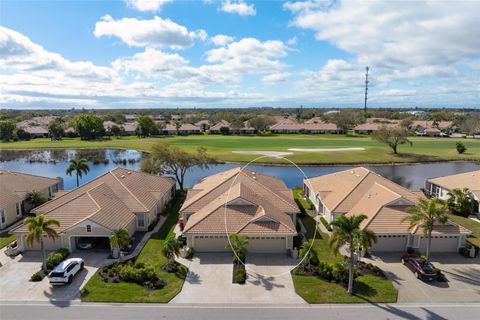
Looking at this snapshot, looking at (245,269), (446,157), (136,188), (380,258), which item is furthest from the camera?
(446,157)

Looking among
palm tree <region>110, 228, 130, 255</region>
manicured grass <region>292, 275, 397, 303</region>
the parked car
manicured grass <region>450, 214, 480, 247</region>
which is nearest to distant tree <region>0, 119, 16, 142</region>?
palm tree <region>110, 228, 130, 255</region>

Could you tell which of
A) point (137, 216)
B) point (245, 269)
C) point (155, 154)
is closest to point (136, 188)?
point (137, 216)

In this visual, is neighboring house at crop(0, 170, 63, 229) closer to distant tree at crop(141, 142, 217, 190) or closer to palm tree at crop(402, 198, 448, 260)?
distant tree at crop(141, 142, 217, 190)

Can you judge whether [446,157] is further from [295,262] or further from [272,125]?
[272,125]

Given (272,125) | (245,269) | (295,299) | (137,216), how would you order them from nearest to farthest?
(295,299), (245,269), (137,216), (272,125)

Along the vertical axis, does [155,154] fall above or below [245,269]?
above

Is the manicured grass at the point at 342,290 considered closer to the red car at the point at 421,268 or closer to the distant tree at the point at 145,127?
the red car at the point at 421,268

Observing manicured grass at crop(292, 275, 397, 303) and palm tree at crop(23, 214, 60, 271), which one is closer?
manicured grass at crop(292, 275, 397, 303)

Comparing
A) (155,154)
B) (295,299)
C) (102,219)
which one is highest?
(155,154)
